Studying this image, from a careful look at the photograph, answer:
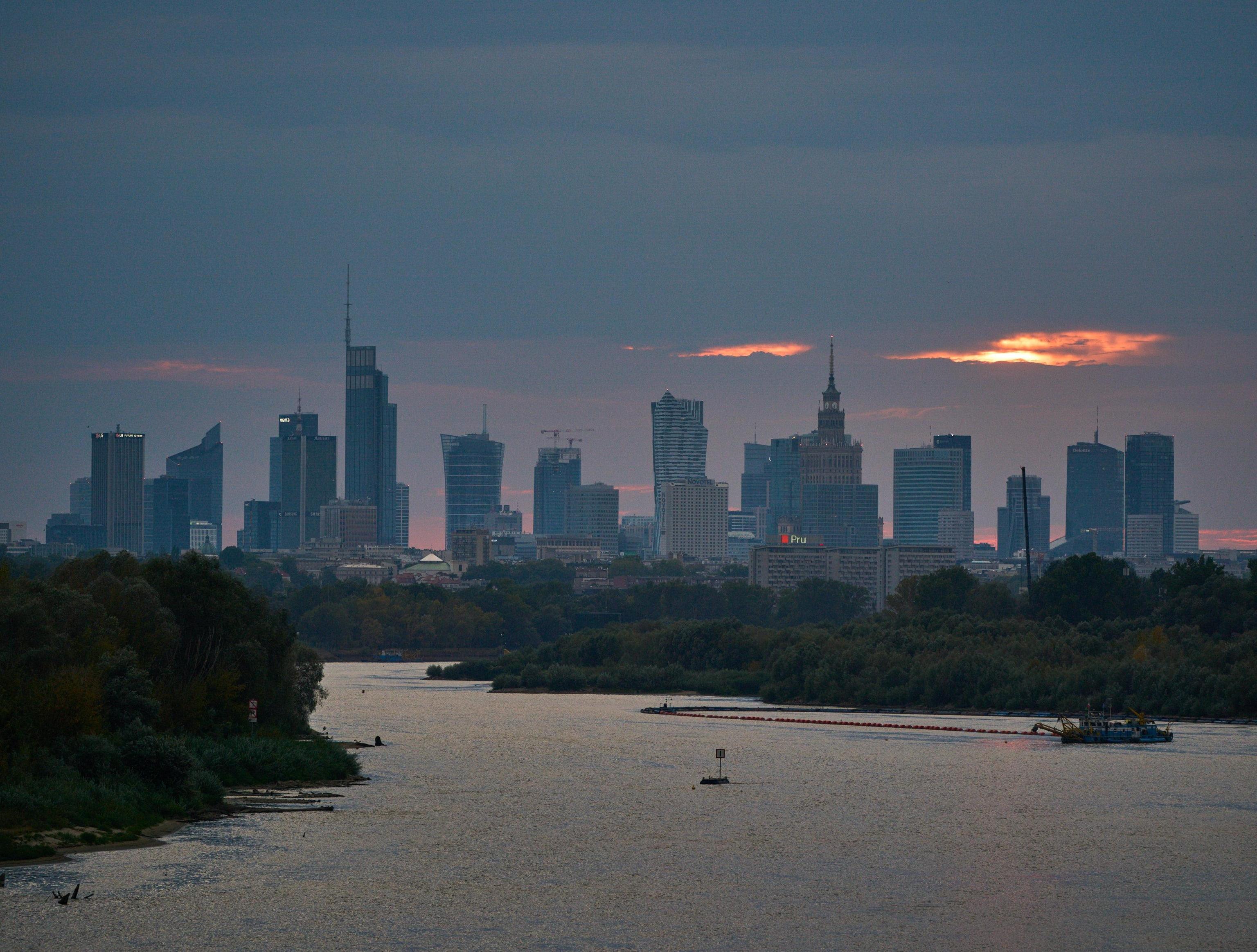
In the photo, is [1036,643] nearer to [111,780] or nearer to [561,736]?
[561,736]

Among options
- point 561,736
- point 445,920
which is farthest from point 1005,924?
point 561,736

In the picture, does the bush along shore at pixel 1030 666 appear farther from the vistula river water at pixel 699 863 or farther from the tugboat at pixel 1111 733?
the vistula river water at pixel 699 863

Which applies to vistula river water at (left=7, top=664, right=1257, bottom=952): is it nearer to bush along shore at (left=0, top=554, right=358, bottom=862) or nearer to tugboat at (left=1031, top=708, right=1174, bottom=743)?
bush along shore at (left=0, top=554, right=358, bottom=862)

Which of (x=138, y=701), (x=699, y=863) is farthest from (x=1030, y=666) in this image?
(x=138, y=701)

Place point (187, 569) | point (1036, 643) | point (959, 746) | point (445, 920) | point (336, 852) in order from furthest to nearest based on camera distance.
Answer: point (1036, 643) → point (959, 746) → point (187, 569) → point (336, 852) → point (445, 920)

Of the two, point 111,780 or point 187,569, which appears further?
point 187,569
